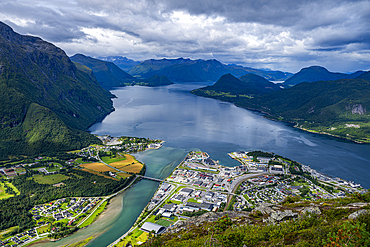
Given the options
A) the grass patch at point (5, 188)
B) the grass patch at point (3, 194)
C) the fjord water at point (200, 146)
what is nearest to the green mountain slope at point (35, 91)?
the fjord water at point (200, 146)

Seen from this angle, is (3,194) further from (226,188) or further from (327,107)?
(327,107)

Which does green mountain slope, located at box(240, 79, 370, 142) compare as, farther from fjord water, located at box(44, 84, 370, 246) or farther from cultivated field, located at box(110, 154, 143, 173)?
cultivated field, located at box(110, 154, 143, 173)

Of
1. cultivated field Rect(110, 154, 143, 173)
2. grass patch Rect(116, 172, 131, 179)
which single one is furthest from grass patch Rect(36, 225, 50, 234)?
cultivated field Rect(110, 154, 143, 173)

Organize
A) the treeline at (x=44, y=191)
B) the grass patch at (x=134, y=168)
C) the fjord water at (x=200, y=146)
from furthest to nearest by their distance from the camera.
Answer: the grass patch at (x=134, y=168)
the fjord water at (x=200, y=146)
the treeline at (x=44, y=191)

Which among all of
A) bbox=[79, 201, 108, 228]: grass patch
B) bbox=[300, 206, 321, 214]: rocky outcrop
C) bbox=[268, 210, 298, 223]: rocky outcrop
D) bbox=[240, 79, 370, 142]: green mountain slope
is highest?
bbox=[240, 79, 370, 142]: green mountain slope

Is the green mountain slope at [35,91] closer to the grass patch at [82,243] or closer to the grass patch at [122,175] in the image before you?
the grass patch at [122,175]

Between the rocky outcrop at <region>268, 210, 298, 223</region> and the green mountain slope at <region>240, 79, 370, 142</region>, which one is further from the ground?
the green mountain slope at <region>240, 79, 370, 142</region>

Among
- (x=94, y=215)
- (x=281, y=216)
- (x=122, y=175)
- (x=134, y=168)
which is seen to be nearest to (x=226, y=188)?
(x=134, y=168)
